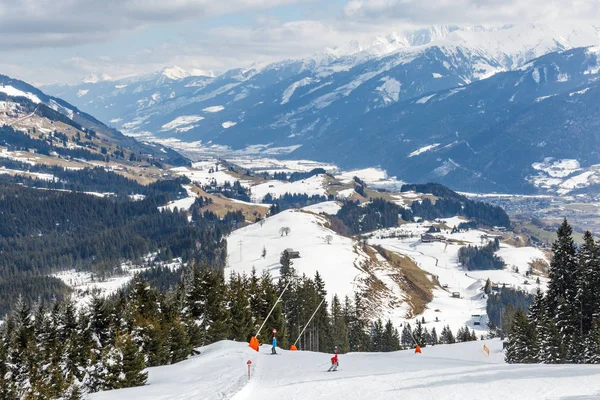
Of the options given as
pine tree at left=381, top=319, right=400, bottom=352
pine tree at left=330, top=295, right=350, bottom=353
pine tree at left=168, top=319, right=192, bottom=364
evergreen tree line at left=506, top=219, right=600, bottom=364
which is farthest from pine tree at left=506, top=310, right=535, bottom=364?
pine tree at left=381, top=319, right=400, bottom=352

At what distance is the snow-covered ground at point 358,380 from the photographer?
1698 inches

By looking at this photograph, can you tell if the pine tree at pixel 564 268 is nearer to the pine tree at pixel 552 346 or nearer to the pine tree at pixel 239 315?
the pine tree at pixel 552 346

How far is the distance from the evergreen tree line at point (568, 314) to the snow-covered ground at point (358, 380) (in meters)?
25.4

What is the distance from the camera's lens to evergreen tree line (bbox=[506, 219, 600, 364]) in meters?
83.2

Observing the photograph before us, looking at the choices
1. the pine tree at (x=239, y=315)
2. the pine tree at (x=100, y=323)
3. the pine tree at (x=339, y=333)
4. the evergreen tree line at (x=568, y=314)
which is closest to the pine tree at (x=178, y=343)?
the pine tree at (x=100, y=323)

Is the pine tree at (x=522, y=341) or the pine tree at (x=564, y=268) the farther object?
the pine tree at (x=522, y=341)

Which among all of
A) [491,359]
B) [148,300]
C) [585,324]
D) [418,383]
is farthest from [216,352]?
[491,359]

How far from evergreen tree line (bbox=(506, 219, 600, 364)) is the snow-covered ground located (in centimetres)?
2544

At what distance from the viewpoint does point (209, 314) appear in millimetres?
88062

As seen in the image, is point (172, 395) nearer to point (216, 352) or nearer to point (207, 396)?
point (207, 396)

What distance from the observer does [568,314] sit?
85938 mm

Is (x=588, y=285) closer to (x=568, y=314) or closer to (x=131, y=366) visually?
(x=568, y=314)

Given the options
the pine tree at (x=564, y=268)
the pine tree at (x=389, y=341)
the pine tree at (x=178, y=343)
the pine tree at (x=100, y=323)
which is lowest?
the pine tree at (x=389, y=341)

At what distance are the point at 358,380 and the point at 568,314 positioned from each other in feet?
155
